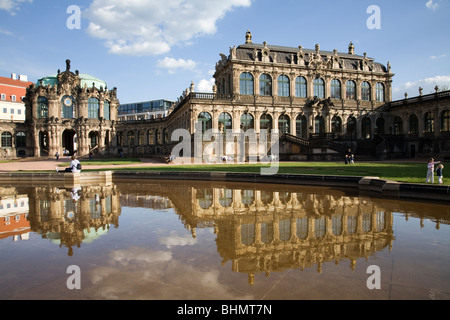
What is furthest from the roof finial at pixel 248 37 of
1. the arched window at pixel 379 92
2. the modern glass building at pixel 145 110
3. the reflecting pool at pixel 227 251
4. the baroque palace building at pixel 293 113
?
the modern glass building at pixel 145 110

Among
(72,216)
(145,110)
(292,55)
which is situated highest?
(145,110)

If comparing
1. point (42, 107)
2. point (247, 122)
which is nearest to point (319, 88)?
point (247, 122)

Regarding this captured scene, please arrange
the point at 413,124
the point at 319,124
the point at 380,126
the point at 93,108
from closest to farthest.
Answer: the point at 413,124 < the point at 319,124 < the point at 380,126 < the point at 93,108

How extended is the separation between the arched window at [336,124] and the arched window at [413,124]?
10.8 m

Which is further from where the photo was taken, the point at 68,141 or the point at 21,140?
the point at 68,141

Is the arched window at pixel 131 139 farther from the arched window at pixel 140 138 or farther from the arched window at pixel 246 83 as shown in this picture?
the arched window at pixel 246 83

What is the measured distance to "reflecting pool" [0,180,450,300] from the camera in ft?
14.7

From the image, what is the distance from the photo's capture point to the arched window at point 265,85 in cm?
4922

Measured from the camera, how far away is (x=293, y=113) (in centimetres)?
5022

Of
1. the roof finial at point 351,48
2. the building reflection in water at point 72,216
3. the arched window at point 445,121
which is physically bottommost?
the building reflection in water at point 72,216

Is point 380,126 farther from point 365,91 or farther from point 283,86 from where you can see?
point 283,86

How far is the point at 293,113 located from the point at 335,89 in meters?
9.90
